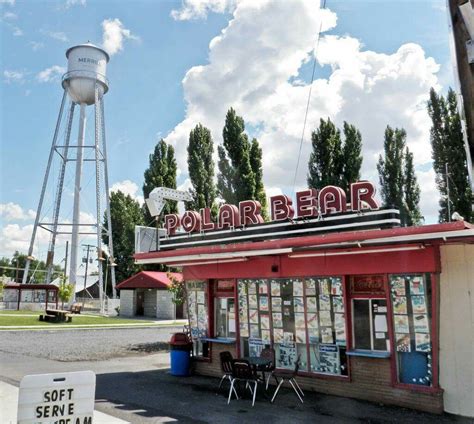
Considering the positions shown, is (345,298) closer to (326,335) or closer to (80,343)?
(326,335)

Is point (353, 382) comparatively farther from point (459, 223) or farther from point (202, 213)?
point (202, 213)

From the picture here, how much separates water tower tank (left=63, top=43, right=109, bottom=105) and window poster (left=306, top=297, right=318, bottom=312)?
3756 centimetres

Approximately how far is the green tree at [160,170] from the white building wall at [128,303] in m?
7.33

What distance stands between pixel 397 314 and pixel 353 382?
68.7 inches

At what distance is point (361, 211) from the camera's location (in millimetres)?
9836

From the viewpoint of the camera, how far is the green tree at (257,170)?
35438mm

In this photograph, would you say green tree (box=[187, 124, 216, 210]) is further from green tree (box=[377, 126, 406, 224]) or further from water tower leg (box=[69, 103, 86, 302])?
green tree (box=[377, 126, 406, 224])

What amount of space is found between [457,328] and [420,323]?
67 cm

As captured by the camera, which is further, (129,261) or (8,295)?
(129,261)

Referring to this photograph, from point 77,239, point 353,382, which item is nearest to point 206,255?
point 353,382

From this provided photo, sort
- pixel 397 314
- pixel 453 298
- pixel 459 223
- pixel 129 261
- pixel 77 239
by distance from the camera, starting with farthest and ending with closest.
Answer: pixel 129 261 < pixel 77 239 < pixel 397 314 < pixel 453 298 < pixel 459 223

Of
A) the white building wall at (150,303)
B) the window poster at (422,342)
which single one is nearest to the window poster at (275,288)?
the window poster at (422,342)

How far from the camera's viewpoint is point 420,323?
9078mm

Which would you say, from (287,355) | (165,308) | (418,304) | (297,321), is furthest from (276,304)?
(165,308)
